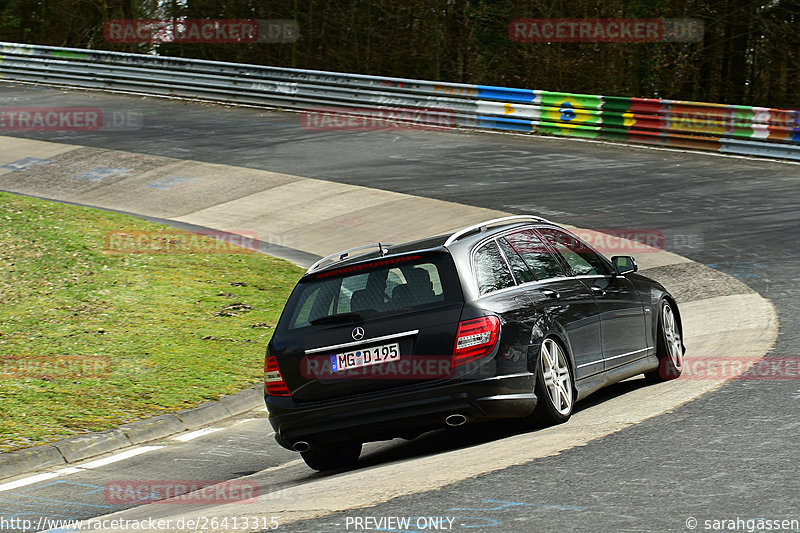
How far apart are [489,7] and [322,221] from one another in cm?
1603

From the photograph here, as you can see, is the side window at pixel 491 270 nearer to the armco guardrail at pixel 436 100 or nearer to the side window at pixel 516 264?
the side window at pixel 516 264

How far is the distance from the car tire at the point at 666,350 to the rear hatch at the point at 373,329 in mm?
2859

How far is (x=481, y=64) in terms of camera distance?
32625 millimetres

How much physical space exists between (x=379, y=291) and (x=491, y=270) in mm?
830

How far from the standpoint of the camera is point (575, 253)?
872 centimetres

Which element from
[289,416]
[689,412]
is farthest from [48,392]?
[689,412]

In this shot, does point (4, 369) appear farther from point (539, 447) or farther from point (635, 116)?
point (635, 116)
